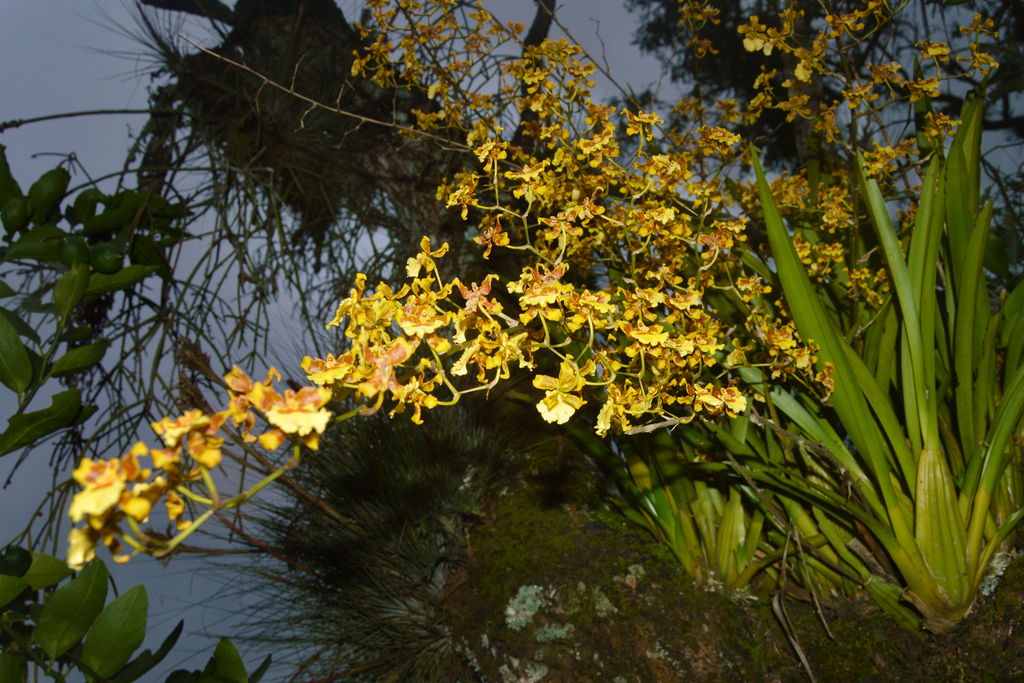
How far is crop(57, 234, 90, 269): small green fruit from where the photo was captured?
0.62 meters

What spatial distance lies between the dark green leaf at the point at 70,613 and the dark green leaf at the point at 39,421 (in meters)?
0.14

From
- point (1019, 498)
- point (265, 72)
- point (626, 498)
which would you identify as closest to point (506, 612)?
point (626, 498)

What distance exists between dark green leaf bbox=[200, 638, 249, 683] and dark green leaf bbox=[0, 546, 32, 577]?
0.62ft

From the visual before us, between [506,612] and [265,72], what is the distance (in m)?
1.11

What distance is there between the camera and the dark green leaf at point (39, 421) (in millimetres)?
469

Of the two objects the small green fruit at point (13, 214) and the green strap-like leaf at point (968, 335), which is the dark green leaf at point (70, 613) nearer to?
the small green fruit at point (13, 214)

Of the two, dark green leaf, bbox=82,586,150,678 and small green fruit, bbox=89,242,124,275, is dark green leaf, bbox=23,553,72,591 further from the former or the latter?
small green fruit, bbox=89,242,124,275

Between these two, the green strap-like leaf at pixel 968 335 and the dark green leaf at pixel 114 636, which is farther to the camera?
the green strap-like leaf at pixel 968 335

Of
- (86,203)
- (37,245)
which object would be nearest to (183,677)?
(37,245)

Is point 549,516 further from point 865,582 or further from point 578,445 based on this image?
point 865,582

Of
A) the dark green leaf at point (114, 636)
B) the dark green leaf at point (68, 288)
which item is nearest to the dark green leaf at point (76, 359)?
the dark green leaf at point (68, 288)

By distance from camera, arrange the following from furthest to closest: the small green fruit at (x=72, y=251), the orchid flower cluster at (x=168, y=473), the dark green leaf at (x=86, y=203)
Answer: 1. the dark green leaf at (x=86, y=203)
2. the small green fruit at (x=72, y=251)
3. the orchid flower cluster at (x=168, y=473)

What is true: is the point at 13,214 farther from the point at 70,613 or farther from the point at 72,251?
the point at 70,613

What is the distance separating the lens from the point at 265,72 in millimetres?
1101
